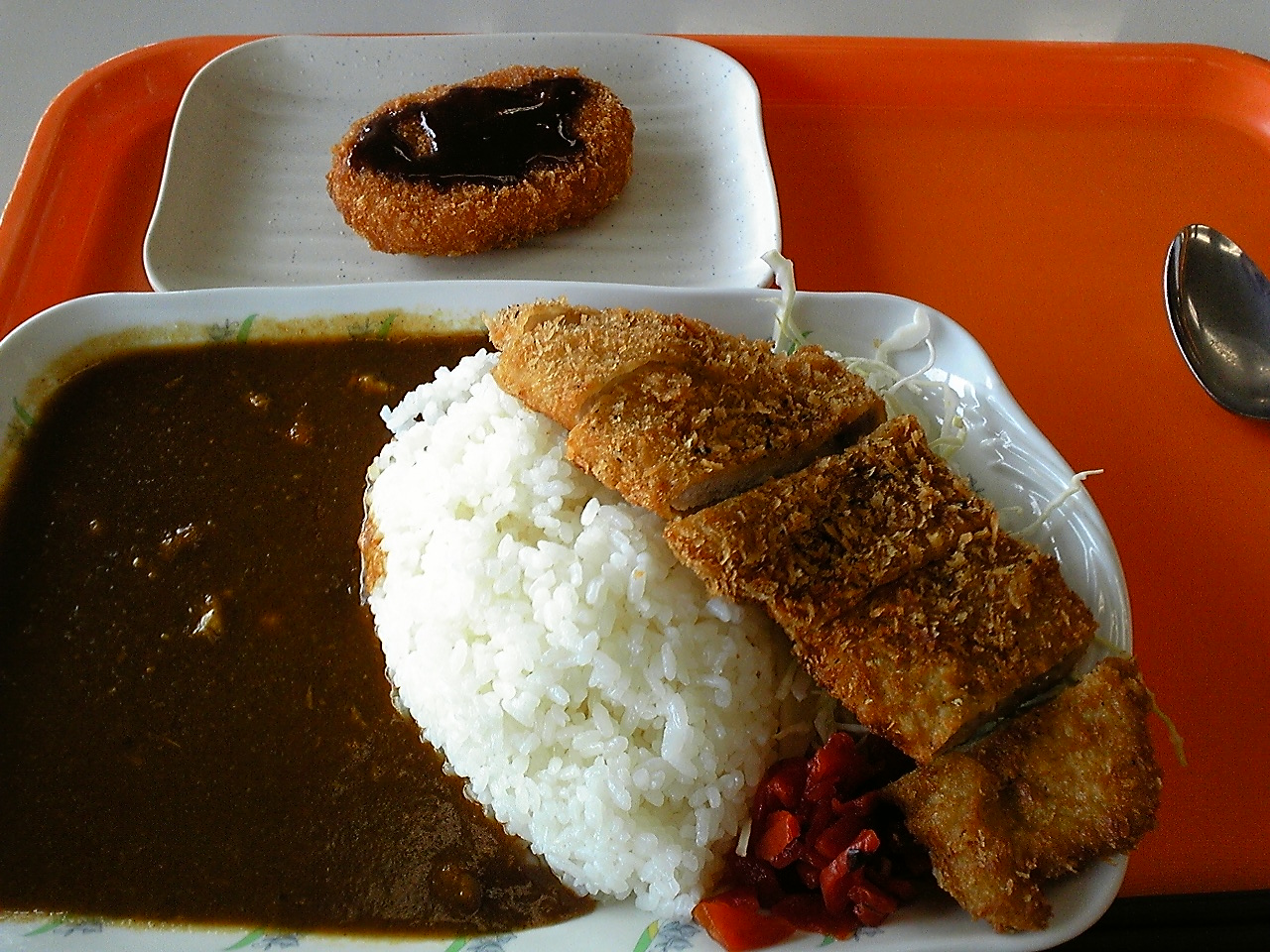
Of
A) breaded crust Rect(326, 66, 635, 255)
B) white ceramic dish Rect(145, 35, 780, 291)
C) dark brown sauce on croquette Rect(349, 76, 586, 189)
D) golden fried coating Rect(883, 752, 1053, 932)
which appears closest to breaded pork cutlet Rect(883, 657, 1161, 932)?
golden fried coating Rect(883, 752, 1053, 932)

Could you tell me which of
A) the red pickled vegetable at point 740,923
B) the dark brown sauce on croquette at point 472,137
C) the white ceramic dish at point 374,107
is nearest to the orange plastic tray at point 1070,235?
the white ceramic dish at point 374,107

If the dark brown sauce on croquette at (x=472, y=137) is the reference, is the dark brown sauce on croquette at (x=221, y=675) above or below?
below

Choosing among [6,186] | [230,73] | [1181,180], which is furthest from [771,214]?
[6,186]

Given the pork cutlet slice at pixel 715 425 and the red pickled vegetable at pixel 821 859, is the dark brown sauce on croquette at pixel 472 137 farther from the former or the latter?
the red pickled vegetable at pixel 821 859

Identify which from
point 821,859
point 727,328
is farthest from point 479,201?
point 821,859

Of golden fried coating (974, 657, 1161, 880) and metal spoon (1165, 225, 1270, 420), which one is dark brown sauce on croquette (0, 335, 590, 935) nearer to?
golden fried coating (974, 657, 1161, 880)

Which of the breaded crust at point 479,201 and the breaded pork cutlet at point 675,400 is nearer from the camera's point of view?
the breaded pork cutlet at point 675,400
